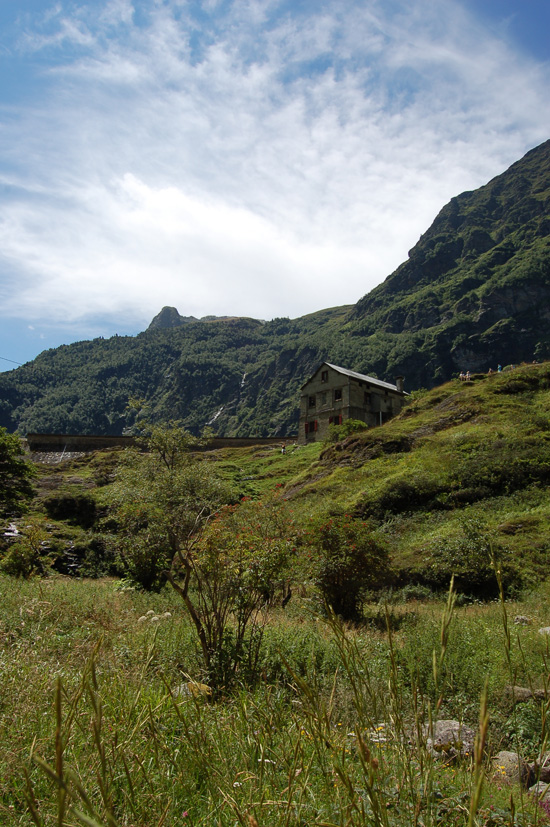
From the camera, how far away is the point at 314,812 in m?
2.08

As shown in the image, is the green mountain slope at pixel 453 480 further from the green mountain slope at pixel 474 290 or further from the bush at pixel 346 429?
the green mountain slope at pixel 474 290

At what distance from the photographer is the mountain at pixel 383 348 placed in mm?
123375

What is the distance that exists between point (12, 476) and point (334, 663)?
21077 millimetres

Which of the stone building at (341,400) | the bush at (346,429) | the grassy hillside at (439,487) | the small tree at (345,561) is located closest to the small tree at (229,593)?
the small tree at (345,561)

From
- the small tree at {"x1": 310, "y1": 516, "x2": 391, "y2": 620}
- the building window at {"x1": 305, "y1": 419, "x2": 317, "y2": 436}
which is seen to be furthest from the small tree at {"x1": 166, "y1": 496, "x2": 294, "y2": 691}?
the building window at {"x1": 305, "y1": 419, "x2": 317, "y2": 436}

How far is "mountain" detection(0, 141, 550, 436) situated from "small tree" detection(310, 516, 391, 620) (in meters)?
106

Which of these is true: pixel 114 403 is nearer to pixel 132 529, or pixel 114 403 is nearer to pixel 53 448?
pixel 53 448

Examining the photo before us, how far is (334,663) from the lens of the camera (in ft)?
23.3

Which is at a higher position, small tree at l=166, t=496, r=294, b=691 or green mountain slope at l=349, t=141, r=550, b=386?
green mountain slope at l=349, t=141, r=550, b=386

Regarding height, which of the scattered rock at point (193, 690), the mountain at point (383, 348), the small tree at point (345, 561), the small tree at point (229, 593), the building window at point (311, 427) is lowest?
the small tree at point (345, 561)

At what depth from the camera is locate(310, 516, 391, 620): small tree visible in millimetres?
12789

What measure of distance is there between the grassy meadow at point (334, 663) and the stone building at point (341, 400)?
8.10 metres

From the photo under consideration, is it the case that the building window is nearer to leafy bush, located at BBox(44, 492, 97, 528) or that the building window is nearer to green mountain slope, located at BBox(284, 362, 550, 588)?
green mountain slope, located at BBox(284, 362, 550, 588)

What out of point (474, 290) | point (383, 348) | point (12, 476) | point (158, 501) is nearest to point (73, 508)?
point (12, 476)
